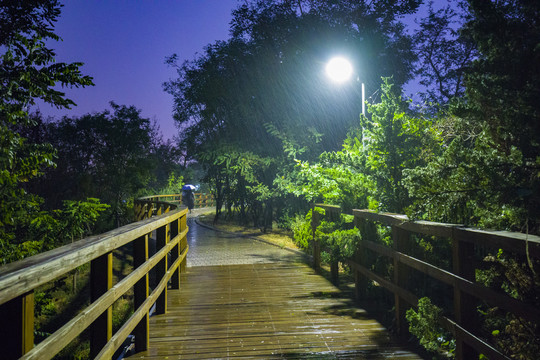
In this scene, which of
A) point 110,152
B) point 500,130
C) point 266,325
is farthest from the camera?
point 110,152

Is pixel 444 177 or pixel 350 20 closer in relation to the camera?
pixel 444 177

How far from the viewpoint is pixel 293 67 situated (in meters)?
19.5

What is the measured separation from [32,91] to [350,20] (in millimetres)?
18319

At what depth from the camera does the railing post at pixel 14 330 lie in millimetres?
1763

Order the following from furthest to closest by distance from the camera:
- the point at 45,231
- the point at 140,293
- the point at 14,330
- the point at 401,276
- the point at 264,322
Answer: the point at 45,231, the point at 264,322, the point at 401,276, the point at 140,293, the point at 14,330

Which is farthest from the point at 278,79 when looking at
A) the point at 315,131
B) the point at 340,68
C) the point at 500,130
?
the point at 500,130

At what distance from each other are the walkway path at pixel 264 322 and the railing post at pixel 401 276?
19 cm

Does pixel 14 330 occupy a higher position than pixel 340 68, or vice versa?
pixel 340 68

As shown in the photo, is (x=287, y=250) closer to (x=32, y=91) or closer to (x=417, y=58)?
(x=32, y=91)

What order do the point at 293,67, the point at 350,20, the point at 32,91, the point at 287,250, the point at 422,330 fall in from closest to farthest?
1. the point at 422,330
2. the point at 32,91
3. the point at 287,250
4. the point at 293,67
5. the point at 350,20

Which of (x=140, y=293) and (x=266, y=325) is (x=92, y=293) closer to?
(x=140, y=293)

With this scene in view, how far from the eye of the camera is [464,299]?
331 cm

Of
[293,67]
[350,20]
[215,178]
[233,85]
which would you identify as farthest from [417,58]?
[215,178]

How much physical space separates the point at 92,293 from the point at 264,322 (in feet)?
9.26
